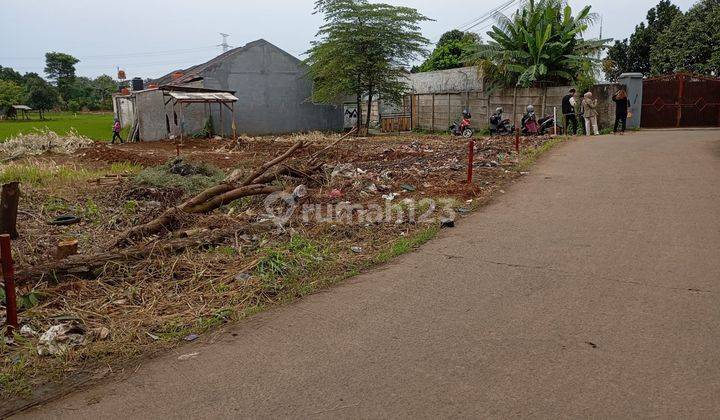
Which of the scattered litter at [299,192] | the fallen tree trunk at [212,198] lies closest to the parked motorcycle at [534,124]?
the fallen tree trunk at [212,198]

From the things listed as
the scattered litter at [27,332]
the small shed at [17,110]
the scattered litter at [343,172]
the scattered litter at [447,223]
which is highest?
the small shed at [17,110]

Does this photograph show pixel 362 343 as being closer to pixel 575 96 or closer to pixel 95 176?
pixel 95 176

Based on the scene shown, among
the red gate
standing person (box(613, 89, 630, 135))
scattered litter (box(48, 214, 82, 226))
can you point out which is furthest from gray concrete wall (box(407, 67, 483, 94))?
scattered litter (box(48, 214, 82, 226))

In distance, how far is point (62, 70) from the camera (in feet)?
235

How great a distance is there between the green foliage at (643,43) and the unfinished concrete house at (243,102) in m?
18.7

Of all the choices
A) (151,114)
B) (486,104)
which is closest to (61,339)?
(486,104)

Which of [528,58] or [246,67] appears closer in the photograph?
[528,58]

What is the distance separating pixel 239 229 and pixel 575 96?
15760 millimetres

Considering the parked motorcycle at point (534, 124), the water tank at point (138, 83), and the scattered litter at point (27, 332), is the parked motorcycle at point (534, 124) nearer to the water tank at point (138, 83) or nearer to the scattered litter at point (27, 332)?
the scattered litter at point (27, 332)

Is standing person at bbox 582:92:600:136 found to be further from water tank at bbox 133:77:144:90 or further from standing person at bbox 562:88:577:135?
water tank at bbox 133:77:144:90

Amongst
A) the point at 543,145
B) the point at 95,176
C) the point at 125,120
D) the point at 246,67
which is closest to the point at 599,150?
the point at 543,145

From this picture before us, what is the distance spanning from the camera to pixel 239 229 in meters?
7.36

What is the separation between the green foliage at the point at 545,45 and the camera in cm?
2122

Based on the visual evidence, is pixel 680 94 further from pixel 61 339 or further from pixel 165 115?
pixel 165 115
